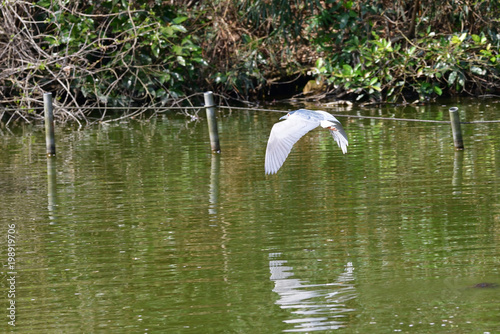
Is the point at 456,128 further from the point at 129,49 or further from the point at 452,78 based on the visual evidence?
the point at 129,49

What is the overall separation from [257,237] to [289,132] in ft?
3.06

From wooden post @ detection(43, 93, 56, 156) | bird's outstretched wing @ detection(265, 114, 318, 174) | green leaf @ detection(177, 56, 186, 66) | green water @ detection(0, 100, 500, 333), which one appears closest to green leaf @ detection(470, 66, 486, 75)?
green water @ detection(0, 100, 500, 333)

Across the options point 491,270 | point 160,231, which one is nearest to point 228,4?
point 160,231

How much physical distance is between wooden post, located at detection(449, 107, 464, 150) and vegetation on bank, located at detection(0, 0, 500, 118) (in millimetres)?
4414

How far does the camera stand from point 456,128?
27.2 feet

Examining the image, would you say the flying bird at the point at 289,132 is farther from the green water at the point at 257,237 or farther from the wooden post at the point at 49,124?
the wooden post at the point at 49,124

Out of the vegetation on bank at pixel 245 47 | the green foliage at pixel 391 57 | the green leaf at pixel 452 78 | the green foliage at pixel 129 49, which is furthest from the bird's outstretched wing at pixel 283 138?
the green leaf at pixel 452 78

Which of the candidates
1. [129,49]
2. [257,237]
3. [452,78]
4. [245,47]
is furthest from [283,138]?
[245,47]

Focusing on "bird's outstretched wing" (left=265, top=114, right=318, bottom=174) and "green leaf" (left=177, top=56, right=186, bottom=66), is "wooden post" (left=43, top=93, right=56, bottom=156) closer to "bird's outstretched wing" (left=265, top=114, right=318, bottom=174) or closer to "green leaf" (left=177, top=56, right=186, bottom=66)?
"bird's outstretched wing" (left=265, top=114, right=318, bottom=174)

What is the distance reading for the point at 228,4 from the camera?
1416 centimetres

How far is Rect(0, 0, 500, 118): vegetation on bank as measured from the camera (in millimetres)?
12609

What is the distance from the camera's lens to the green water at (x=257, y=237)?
13.2 ft

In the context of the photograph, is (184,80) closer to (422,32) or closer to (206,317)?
(422,32)

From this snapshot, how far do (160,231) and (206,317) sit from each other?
6.04ft
